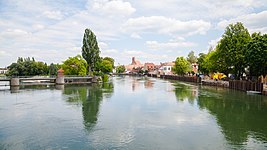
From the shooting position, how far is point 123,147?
1278cm

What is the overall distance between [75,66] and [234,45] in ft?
157

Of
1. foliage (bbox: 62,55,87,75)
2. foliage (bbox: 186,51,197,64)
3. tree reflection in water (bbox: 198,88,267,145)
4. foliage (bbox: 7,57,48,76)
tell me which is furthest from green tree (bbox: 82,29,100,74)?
foliage (bbox: 186,51,197,64)

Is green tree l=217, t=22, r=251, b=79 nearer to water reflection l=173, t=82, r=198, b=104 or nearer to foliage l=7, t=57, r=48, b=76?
water reflection l=173, t=82, r=198, b=104

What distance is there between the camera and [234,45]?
164 ft

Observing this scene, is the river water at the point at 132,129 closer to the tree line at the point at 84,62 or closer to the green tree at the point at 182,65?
the tree line at the point at 84,62

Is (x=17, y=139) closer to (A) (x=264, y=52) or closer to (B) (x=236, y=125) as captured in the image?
(B) (x=236, y=125)

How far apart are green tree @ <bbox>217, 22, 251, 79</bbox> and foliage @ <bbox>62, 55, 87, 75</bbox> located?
42.6 m

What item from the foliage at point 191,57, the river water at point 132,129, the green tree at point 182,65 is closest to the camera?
the river water at point 132,129

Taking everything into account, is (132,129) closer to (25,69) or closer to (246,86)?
(246,86)

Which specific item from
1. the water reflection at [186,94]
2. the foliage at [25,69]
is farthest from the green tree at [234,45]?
the foliage at [25,69]

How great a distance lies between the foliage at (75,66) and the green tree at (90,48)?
263 cm

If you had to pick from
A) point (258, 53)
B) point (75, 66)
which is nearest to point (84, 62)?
point (75, 66)

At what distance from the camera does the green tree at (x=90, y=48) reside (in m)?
79.9

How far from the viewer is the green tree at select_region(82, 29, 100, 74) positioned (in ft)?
262
